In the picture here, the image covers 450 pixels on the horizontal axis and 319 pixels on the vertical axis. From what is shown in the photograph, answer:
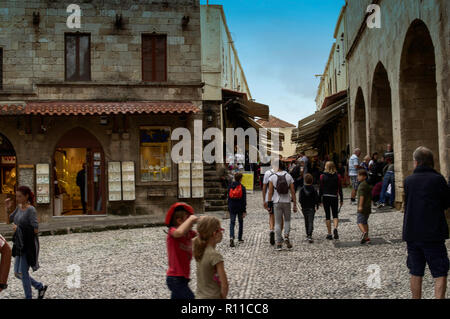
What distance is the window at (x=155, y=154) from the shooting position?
17.1 m

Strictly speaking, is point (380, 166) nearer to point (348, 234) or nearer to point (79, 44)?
point (348, 234)

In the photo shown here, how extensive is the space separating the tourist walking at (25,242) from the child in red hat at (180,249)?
2.65 meters

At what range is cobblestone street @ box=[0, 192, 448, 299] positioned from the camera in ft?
21.3

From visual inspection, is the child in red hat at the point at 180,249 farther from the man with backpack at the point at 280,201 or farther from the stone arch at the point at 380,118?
the stone arch at the point at 380,118

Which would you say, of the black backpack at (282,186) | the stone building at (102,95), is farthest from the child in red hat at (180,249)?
the stone building at (102,95)

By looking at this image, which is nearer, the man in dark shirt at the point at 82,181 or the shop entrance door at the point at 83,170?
the shop entrance door at the point at 83,170

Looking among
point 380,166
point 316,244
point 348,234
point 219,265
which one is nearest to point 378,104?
point 380,166

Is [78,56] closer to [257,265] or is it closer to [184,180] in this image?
[184,180]

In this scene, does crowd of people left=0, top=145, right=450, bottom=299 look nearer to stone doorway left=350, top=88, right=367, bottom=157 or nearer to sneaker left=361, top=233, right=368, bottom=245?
sneaker left=361, top=233, right=368, bottom=245

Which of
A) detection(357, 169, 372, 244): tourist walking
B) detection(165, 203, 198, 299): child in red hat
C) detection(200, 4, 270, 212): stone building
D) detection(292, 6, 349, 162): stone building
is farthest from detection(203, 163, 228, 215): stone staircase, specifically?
detection(165, 203, 198, 299): child in red hat

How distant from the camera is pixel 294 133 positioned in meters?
31.0

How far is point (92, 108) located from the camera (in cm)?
1561

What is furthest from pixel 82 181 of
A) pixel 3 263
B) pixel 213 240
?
pixel 213 240
